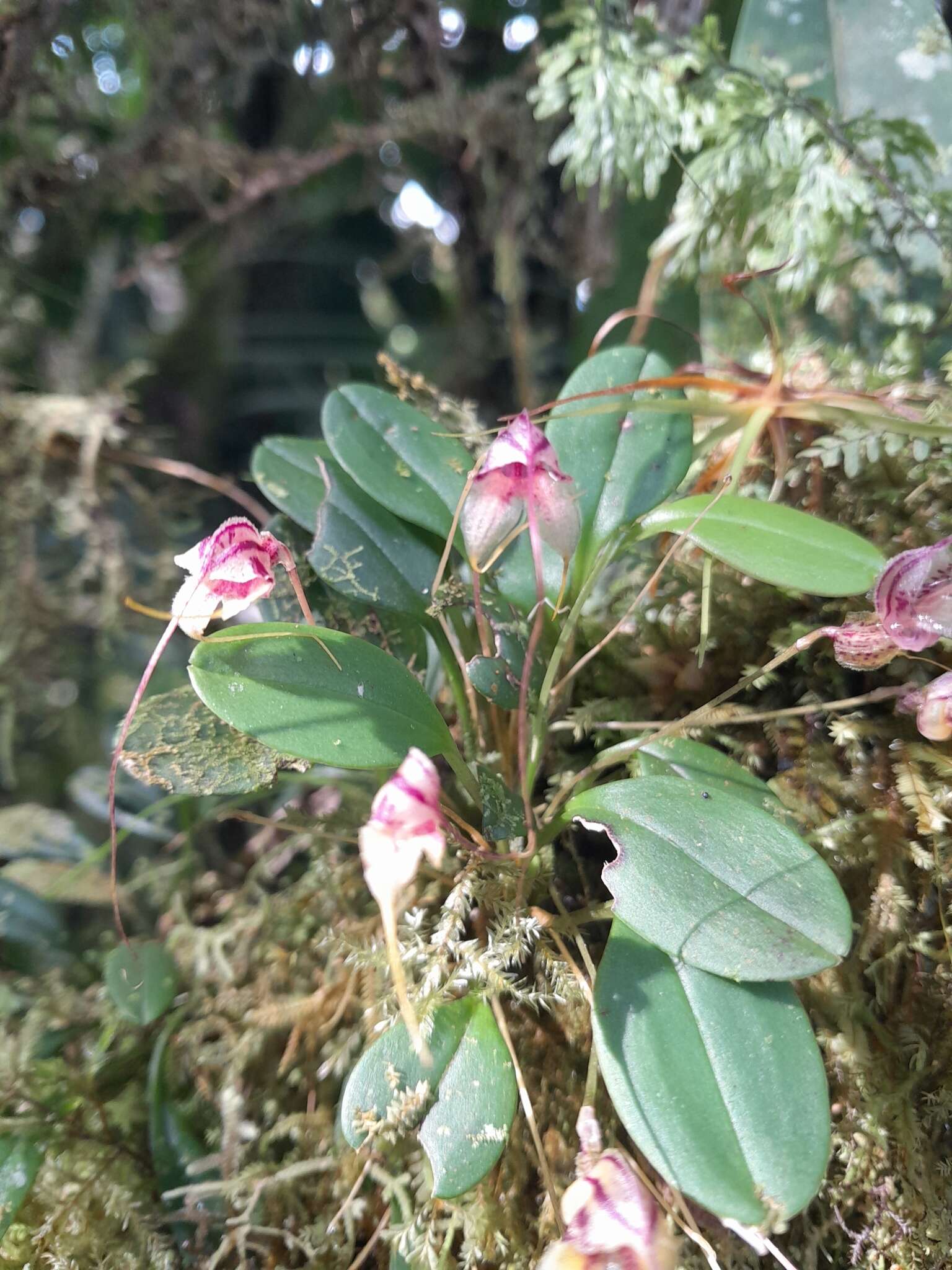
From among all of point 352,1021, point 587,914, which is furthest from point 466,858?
point 352,1021

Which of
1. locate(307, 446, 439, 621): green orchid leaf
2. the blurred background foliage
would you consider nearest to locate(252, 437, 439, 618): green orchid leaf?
locate(307, 446, 439, 621): green orchid leaf

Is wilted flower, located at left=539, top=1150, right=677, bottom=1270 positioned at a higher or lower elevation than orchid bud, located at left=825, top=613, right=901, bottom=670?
lower

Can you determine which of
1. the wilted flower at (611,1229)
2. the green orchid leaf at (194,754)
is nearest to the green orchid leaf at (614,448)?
the green orchid leaf at (194,754)

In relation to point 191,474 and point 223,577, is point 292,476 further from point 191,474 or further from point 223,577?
point 191,474

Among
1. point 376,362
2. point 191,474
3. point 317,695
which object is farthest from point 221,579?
point 376,362

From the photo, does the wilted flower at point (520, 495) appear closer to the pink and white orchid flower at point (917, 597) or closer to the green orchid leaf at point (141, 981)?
the pink and white orchid flower at point (917, 597)

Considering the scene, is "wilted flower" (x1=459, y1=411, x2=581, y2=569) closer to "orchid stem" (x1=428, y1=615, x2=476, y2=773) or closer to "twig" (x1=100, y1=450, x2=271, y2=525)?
"orchid stem" (x1=428, y1=615, x2=476, y2=773)

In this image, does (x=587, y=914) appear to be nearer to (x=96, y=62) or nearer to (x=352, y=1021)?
(x=352, y=1021)
